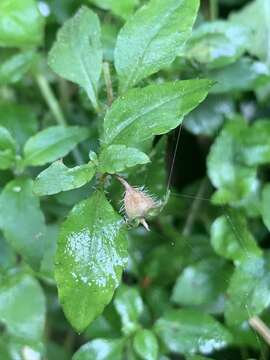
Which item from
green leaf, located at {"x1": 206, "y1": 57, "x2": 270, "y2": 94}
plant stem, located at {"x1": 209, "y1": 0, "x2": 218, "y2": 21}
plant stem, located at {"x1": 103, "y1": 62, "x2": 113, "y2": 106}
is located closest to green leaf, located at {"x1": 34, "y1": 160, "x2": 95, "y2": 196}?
plant stem, located at {"x1": 103, "y1": 62, "x2": 113, "y2": 106}

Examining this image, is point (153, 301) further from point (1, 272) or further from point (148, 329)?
point (1, 272)

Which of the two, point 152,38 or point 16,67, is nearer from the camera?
point 152,38

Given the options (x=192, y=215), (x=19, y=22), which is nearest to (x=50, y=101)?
(x=19, y=22)

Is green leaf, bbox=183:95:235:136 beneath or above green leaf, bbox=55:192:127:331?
beneath

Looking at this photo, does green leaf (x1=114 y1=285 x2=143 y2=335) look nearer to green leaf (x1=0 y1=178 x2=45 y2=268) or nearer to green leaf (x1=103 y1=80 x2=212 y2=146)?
green leaf (x1=0 y1=178 x2=45 y2=268)

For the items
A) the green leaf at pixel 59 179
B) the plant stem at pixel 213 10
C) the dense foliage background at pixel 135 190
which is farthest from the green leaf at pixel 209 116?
the green leaf at pixel 59 179

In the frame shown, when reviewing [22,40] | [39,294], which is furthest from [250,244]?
[22,40]

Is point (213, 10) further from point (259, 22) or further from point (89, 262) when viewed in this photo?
point (89, 262)
